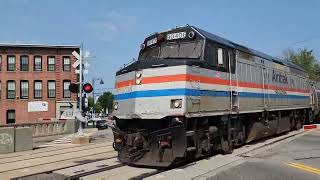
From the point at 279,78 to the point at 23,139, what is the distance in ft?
36.4

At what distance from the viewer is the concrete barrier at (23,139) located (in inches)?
714

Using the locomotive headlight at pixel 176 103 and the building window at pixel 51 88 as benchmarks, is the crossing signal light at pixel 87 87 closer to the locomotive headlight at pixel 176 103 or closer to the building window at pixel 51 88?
the locomotive headlight at pixel 176 103

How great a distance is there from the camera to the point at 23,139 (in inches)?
722

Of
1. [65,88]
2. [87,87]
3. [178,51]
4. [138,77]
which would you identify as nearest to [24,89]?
[65,88]

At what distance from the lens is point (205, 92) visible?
12.4 meters

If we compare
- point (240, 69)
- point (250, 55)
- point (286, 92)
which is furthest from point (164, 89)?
point (286, 92)

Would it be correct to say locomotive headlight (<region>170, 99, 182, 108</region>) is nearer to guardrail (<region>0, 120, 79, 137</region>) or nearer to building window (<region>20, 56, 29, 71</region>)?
guardrail (<region>0, 120, 79, 137</region>)

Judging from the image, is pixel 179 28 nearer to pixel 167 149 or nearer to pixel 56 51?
pixel 167 149

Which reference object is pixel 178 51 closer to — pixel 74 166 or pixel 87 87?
pixel 74 166

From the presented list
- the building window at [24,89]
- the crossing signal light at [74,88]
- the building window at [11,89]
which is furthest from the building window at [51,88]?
the crossing signal light at [74,88]

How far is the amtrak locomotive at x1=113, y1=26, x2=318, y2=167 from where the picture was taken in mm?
11461

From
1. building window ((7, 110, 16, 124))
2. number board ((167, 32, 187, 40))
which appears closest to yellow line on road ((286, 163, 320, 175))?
number board ((167, 32, 187, 40))

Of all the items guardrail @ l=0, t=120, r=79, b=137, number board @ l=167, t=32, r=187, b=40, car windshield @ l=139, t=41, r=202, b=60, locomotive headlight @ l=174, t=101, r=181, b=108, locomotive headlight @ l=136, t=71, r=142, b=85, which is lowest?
guardrail @ l=0, t=120, r=79, b=137

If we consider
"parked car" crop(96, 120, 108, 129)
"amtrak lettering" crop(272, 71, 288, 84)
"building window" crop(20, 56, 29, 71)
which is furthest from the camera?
"building window" crop(20, 56, 29, 71)
